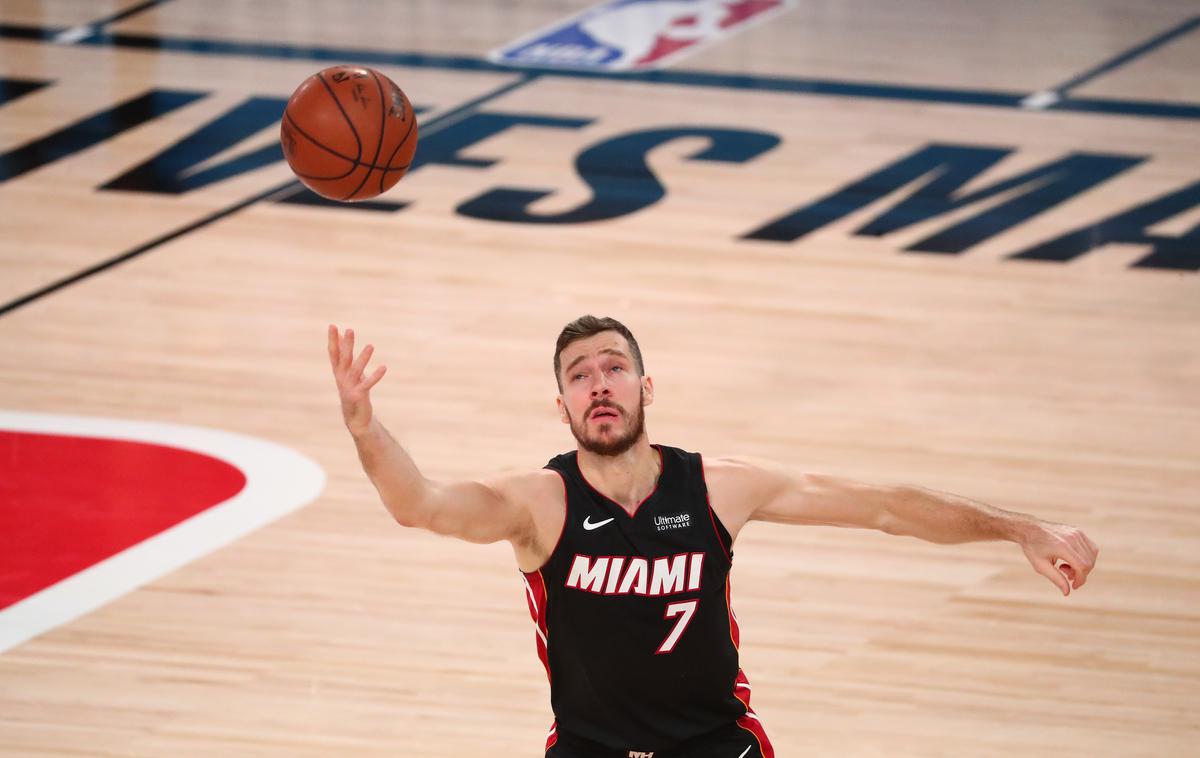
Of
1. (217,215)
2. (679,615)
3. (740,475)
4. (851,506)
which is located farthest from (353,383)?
(217,215)

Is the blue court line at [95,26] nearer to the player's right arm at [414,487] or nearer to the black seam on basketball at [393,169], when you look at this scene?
the black seam on basketball at [393,169]

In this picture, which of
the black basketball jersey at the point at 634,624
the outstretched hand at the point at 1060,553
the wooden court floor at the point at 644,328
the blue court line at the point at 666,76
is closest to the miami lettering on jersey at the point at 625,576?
the black basketball jersey at the point at 634,624

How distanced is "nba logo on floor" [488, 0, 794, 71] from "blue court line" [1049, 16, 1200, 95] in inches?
109

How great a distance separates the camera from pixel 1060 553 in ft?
14.5

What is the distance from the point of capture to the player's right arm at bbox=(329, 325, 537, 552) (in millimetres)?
4227

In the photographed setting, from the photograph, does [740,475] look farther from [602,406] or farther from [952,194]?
[952,194]

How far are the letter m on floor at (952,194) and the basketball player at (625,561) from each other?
20.1 ft

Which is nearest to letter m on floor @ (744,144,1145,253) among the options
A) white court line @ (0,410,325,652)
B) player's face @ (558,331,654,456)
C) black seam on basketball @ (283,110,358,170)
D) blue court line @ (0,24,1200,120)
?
blue court line @ (0,24,1200,120)

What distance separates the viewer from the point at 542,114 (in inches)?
498

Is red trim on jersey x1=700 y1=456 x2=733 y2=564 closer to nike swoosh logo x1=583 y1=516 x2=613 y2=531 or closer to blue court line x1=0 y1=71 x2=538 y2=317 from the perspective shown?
nike swoosh logo x1=583 y1=516 x2=613 y2=531

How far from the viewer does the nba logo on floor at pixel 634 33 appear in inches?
545

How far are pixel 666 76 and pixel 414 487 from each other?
31.2 feet

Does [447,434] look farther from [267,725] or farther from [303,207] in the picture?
[303,207]

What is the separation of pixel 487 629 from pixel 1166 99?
27.5 ft
